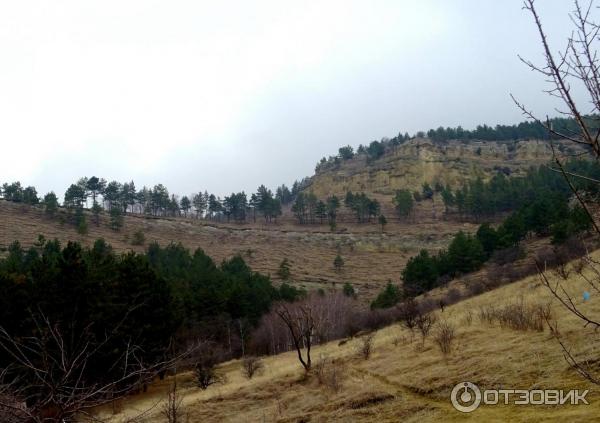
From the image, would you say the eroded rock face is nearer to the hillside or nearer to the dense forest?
the dense forest

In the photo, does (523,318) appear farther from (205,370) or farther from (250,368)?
(205,370)

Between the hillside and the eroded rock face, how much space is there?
125 m

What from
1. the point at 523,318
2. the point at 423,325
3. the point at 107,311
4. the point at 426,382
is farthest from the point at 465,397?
the point at 107,311

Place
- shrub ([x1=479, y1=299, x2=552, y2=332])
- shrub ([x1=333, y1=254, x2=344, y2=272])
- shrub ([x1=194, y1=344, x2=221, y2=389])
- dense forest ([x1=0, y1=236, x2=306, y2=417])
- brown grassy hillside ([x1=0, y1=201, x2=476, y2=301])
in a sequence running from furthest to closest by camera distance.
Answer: shrub ([x1=333, y1=254, x2=344, y2=272])
brown grassy hillside ([x1=0, y1=201, x2=476, y2=301])
shrub ([x1=194, y1=344, x2=221, y2=389])
dense forest ([x1=0, y1=236, x2=306, y2=417])
shrub ([x1=479, y1=299, x2=552, y2=332])

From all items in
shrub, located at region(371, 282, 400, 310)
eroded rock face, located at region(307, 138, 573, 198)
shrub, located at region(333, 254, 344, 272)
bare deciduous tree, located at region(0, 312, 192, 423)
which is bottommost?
shrub, located at region(371, 282, 400, 310)

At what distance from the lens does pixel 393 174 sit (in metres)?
A: 148

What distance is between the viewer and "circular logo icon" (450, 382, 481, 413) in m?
9.58

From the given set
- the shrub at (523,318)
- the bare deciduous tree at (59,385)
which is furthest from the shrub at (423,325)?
the bare deciduous tree at (59,385)

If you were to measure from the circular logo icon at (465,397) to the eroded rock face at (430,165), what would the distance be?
13165cm

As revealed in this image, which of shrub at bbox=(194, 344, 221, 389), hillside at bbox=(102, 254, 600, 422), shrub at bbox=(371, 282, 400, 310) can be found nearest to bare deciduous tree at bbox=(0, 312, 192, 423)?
hillside at bbox=(102, 254, 600, 422)

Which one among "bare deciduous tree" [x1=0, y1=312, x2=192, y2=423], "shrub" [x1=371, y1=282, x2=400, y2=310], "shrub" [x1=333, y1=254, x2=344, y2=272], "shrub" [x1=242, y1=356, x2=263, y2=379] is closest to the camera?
"bare deciduous tree" [x1=0, y1=312, x2=192, y2=423]

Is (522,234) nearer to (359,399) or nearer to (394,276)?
(394,276)

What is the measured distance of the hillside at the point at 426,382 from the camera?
30.4ft

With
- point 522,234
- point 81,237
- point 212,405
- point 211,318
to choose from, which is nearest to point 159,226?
point 81,237
